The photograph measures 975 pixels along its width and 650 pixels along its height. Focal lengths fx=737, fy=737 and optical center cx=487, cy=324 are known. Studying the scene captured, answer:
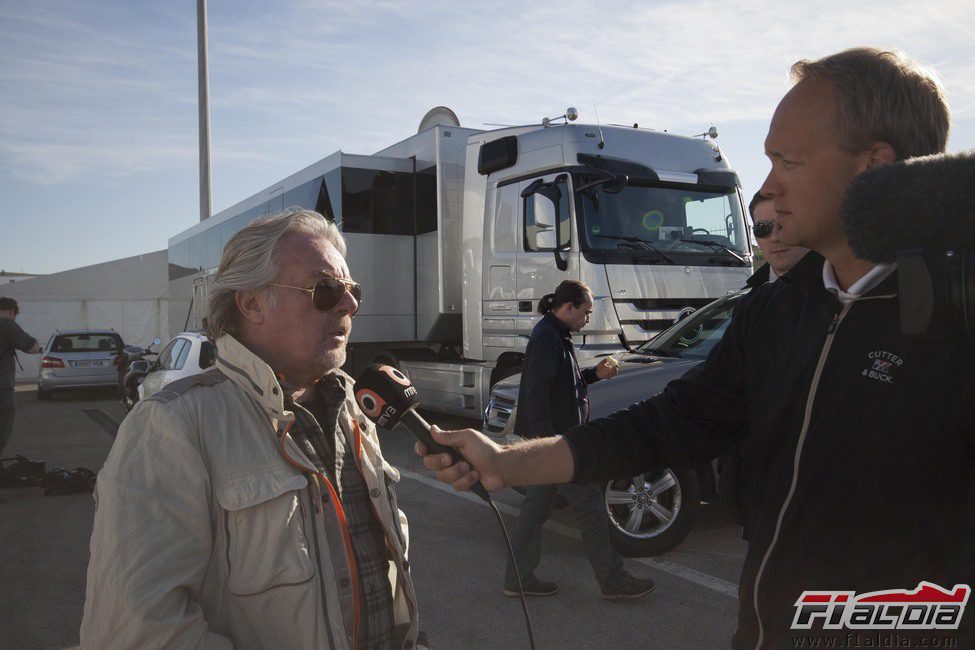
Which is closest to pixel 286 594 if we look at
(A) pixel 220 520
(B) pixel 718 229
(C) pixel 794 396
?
(A) pixel 220 520

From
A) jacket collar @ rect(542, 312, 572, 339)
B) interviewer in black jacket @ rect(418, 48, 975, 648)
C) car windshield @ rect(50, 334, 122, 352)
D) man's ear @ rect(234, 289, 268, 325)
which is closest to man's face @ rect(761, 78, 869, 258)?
interviewer in black jacket @ rect(418, 48, 975, 648)

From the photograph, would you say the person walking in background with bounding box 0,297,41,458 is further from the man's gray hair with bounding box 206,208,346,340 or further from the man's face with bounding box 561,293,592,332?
the man's gray hair with bounding box 206,208,346,340

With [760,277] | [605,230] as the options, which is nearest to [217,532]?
[760,277]

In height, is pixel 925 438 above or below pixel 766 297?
below

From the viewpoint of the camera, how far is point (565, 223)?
26.1 feet

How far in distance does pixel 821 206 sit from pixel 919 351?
15.7 inches

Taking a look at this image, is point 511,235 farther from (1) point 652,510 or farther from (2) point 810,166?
(2) point 810,166

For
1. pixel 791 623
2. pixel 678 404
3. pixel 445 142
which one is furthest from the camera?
pixel 445 142

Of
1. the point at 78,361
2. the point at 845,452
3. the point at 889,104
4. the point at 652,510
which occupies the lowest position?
the point at 652,510

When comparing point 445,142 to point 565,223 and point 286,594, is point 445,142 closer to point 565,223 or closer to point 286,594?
point 565,223

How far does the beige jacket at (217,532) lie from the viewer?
152 centimetres

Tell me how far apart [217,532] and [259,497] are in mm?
119

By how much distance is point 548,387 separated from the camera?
4.57 meters

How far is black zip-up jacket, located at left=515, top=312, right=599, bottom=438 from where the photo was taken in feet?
15.0
